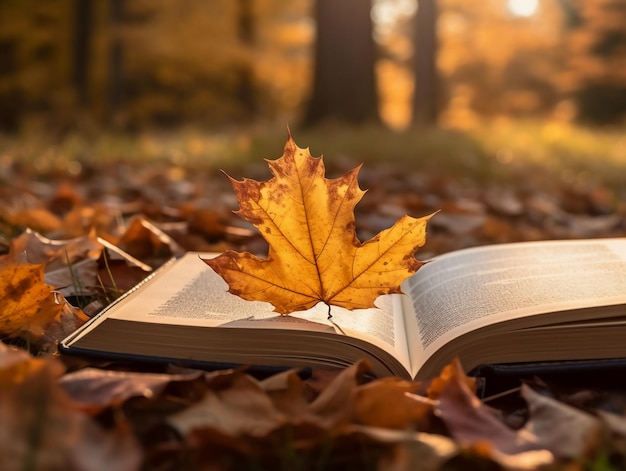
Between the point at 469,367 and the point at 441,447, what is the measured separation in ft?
1.15

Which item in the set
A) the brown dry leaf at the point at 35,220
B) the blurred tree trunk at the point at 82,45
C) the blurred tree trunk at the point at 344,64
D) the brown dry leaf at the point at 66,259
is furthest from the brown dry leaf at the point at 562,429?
the blurred tree trunk at the point at 82,45

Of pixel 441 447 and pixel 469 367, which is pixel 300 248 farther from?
pixel 441 447

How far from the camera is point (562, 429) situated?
779 millimetres

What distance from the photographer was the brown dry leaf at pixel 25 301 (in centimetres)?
108

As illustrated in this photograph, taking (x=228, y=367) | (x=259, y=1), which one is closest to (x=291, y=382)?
(x=228, y=367)

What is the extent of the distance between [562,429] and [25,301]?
77cm

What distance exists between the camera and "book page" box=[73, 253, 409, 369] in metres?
1.02

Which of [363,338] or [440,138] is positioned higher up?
[440,138]

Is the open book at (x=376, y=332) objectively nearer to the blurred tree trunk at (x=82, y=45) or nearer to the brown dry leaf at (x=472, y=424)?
the brown dry leaf at (x=472, y=424)

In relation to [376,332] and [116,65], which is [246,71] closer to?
[116,65]

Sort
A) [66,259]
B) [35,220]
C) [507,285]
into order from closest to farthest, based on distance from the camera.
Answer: [507,285], [66,259], [35,220]

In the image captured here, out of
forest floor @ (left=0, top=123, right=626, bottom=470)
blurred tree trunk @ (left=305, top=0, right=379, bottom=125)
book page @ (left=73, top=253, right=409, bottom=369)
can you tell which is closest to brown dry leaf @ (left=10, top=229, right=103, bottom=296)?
forest floor @ (left=0, top=123, right=626, bottom=470)

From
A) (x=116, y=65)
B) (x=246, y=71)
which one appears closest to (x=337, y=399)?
(x=116, y=65)

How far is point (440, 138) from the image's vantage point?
5.94 meters
